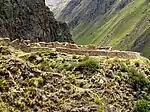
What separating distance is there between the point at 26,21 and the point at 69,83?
147m

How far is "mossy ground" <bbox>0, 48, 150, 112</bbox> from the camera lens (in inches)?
1025

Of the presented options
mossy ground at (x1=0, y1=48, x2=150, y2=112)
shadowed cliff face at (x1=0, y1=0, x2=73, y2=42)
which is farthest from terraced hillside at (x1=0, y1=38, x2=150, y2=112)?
shadowed cliff face at (x1=0, y1=0, x2=73, y2=42)

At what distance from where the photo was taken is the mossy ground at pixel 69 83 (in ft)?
85.4

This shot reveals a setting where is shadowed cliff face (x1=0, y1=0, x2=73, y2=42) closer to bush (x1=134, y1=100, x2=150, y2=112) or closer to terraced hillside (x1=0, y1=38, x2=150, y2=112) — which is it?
terraced hillside (x1=0, y1=38, x2=150, y2=112)

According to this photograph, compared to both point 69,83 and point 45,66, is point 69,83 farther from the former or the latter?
point 45,66

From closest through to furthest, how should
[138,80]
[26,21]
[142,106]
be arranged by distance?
1. [142,106]
2. [138,80]
3. [26,21]

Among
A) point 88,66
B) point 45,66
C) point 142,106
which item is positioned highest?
point 45,66

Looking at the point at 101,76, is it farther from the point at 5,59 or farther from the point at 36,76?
→ the point at 5,59

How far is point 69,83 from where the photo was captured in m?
28.2

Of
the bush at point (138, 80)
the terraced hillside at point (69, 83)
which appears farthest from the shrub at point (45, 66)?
the bush at point (138, 80)

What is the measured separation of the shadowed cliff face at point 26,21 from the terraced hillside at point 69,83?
369 ft

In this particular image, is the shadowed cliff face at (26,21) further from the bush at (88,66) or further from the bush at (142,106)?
the bush at (142,106)

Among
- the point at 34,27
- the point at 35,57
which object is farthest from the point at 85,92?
the point at 34,27

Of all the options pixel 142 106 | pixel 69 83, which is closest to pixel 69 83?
pixel 69 83
